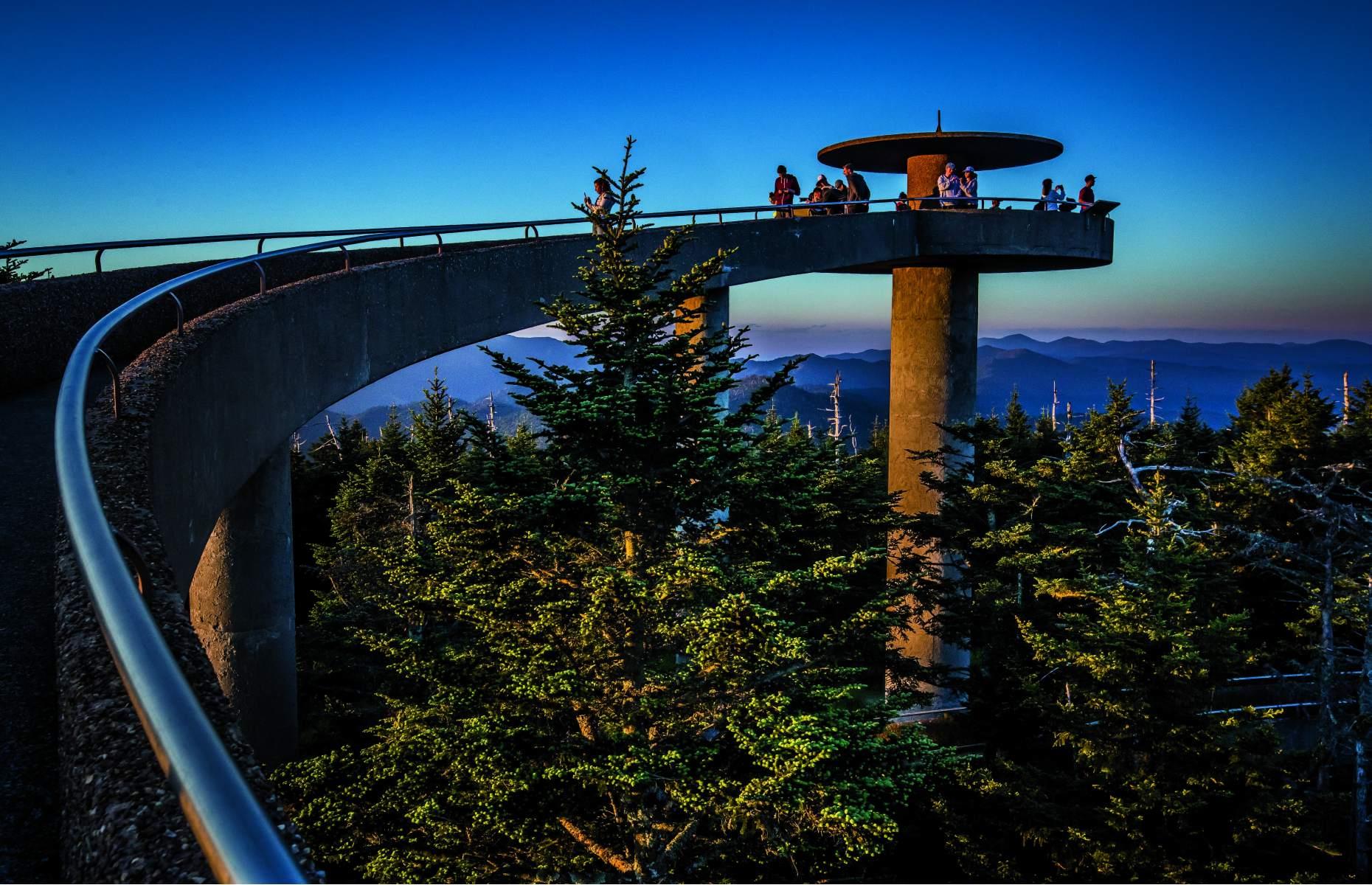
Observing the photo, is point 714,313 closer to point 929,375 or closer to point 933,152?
point 929,375

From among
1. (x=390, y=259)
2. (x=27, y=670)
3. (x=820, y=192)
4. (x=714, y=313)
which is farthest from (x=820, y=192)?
(x=27, y=670)

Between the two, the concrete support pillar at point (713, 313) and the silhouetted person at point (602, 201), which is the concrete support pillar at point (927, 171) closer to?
the concrete support pillar at point (713, 313)

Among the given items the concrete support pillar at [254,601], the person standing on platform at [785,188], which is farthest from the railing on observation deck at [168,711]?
the person standing on platform at [785,188]

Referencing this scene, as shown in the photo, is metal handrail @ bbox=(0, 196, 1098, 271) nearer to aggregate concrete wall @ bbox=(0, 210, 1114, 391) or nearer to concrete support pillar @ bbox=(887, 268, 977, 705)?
aggregate concrete wall @ bbox=(0, 210, 1114, 391)

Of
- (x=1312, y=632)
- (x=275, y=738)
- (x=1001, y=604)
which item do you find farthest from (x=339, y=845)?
(x=1312, y=632)

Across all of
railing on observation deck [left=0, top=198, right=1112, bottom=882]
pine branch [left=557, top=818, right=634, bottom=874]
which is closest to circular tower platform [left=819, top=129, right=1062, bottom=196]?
pine branch [left=557, top=818, right=634, bottom=874]

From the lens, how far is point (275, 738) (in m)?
14.0

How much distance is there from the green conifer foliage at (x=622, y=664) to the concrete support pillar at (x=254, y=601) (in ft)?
5.91

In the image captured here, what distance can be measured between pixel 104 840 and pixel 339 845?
1067 centimetres

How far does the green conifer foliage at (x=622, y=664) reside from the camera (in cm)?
1102

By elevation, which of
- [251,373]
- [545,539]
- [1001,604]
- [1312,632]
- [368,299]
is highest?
[368,299]

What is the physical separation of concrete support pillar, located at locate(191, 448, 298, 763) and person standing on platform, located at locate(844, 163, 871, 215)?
1363cm

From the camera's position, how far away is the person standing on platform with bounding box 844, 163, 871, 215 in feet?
71.2

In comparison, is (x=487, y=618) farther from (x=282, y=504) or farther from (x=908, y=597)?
(x=908, y=597)
